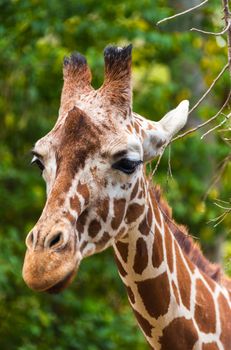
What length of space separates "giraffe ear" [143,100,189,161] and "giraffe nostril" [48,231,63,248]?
835mm

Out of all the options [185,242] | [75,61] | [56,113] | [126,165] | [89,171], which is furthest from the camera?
[56,113]

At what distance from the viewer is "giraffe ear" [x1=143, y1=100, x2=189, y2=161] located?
15.5 feet

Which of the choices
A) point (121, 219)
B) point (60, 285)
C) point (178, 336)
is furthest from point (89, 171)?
point (178, 336)

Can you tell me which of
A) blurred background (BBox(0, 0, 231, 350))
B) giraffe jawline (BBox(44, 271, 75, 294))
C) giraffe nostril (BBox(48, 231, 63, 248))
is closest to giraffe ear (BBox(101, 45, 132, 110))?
giraffe nostril (BBox(48, 231, 63, 248))

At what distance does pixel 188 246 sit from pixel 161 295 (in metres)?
0.52

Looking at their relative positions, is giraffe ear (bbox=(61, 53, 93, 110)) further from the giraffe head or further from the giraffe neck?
the giraffe neck

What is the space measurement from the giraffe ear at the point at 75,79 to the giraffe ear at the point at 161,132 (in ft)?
1.24

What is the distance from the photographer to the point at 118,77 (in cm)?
468

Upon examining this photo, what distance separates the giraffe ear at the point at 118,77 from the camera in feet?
15.2

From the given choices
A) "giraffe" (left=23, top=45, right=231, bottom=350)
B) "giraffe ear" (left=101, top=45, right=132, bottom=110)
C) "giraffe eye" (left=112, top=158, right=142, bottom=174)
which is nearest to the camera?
"giraffe" (left=23, top=45, right=231, bottom=350)

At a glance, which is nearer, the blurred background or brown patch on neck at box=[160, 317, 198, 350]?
brown patch on neck at box=[160, 317, 198, 350]

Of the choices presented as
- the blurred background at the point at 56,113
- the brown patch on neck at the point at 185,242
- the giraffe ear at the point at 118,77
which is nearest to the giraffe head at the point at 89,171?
the giraffe ear at the point at 118,77

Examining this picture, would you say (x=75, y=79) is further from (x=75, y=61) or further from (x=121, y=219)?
(x=121, y=219)

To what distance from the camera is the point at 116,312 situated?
1137cm
